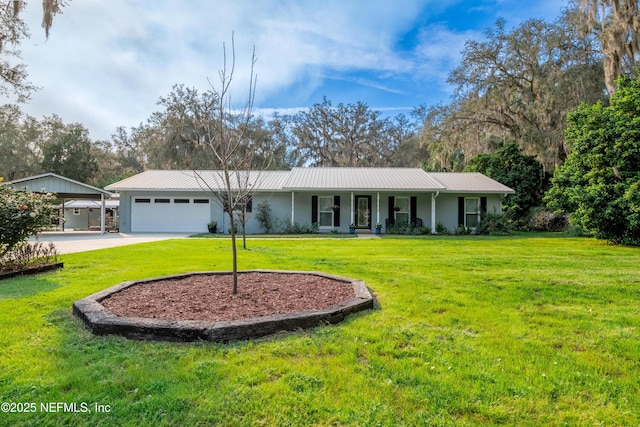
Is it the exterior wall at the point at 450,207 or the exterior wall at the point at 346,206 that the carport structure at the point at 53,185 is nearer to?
the exterior wall at the point at 346,206

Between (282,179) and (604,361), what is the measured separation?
17.4 m

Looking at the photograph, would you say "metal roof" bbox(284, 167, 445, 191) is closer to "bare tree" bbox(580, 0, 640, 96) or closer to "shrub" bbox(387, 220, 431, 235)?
"shrub" bbox(387, 220, 431, 235)

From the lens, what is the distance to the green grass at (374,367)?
2.10 metres

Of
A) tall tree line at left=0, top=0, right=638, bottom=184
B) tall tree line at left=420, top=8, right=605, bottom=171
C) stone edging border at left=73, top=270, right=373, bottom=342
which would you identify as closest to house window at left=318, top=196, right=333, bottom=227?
tall tree line at left=0, top=0, right=638, bottom=184

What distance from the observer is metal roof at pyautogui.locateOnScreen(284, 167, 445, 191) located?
1648cm

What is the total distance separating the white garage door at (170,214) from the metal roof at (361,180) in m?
4.88

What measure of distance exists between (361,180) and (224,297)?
560 inches

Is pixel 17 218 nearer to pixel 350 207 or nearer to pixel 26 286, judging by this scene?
pixel 26 286

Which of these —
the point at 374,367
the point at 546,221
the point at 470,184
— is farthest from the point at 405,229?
the point at 374,367

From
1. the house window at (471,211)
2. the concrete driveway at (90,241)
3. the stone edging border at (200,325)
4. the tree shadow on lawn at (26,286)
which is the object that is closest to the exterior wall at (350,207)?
the house window at (471,211)

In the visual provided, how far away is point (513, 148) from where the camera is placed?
20.5 meters

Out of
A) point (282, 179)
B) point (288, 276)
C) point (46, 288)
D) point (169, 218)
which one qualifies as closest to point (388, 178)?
point (282, 179)

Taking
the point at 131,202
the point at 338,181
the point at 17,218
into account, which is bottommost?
the point at 17,218

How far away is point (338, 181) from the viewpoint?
58.3ft
